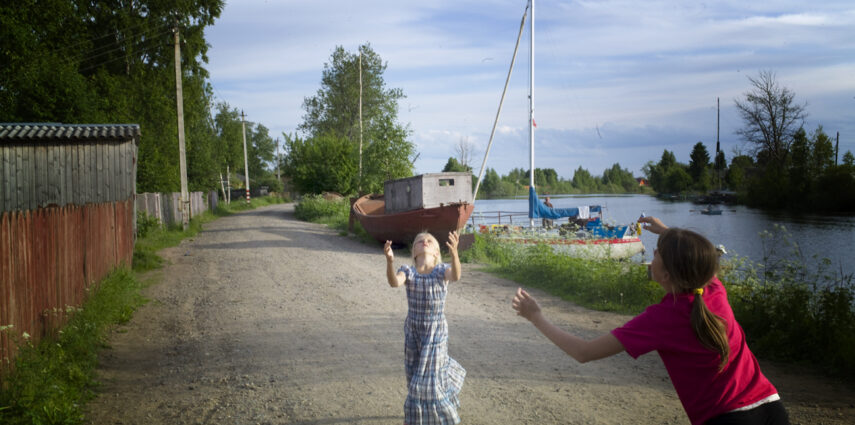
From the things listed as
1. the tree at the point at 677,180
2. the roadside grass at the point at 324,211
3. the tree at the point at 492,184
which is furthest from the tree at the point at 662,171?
the roadside grass at the point at 324,211

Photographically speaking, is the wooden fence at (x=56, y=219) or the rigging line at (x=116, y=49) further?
the rigging line at (x=116, y=49)

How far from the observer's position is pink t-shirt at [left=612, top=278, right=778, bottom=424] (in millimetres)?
2055

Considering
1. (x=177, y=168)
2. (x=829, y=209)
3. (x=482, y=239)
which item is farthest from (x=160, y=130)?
(x=829, y=209)

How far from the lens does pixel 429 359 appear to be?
375 centimetres

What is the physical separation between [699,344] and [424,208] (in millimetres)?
14626

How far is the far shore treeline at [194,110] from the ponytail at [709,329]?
22388 mm

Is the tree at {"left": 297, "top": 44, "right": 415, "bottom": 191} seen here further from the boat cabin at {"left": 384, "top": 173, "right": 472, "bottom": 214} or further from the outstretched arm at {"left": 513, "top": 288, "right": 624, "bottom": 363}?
Result: the outstretched arm at {"left": 513, "top": 288, "right": 624, "bottom": 363}

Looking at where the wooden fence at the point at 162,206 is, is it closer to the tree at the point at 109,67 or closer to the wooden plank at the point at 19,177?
the tree at the point at 109,67

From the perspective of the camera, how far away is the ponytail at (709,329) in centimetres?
200

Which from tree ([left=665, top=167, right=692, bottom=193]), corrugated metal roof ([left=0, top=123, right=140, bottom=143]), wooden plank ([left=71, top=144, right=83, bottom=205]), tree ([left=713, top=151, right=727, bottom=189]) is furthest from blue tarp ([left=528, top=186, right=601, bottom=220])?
tree ([left=665, top=167, right=692, bottom=193])

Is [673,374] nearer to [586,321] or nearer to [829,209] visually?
[586,321]

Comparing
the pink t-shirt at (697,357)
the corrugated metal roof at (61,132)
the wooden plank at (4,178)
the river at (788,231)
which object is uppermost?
the corrugated metal roof at (61,132)

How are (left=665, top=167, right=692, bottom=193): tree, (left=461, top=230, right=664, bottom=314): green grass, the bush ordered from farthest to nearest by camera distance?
(left=665, top=167, right=692, bottom=193): tree, (left=461, top=230, right=664, bottom=314): green grass, the bush

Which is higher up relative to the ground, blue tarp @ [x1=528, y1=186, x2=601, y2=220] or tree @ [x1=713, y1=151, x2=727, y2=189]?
tree @ [x1=713, y1=151, x2=727, y2=189]
